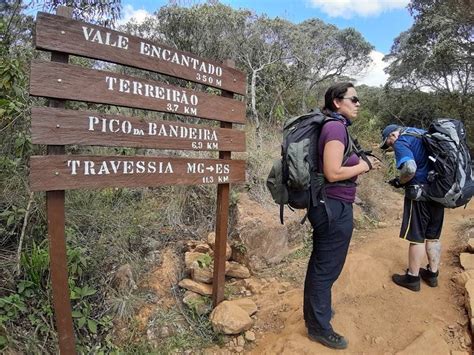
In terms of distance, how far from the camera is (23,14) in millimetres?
4684

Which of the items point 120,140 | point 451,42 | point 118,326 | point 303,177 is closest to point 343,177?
point 303,177

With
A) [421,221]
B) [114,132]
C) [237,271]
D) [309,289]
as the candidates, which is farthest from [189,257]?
[421,221]

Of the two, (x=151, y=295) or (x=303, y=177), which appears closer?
(x=303, y=177)

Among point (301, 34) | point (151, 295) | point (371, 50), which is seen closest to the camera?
Result: point (151, 295)

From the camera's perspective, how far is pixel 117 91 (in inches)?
95.9

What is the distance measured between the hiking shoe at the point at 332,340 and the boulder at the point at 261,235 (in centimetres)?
129

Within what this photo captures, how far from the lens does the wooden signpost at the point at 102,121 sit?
2150 millimetres

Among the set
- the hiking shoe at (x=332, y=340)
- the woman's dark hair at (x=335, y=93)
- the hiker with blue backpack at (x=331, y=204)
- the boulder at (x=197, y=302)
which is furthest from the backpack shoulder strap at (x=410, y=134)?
the boulder at (x=197, y=302)

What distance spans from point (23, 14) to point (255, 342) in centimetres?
465

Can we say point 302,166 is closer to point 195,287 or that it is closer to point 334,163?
point 334,163

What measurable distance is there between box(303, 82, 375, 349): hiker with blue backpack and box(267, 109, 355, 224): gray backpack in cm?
1

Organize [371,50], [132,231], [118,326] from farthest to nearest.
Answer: [371,50] < [132,231] < [118,326]

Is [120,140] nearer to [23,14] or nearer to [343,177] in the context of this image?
[343,177]

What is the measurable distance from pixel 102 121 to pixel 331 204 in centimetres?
161
